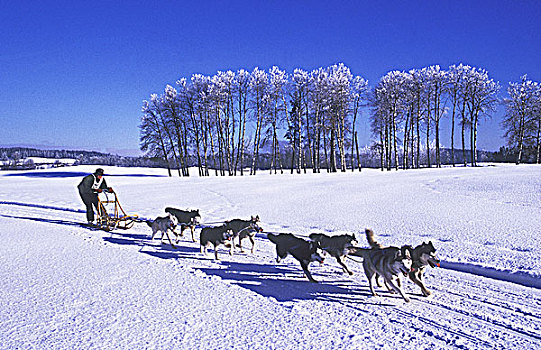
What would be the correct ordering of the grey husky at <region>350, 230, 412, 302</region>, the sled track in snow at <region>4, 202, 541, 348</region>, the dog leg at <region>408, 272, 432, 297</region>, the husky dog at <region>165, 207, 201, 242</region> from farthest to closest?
the husky dog at <region>165, 207, 201, 242</region> < the dog leg at <region>408, 272, 432, 297</region> < the grey husky at <region>350, 230, 412, 302</region> < the sled track in snow at <region>4, 202, 541, 348</region>

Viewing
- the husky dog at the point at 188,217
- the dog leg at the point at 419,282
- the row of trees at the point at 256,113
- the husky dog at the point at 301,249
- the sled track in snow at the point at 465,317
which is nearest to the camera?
the sled track in snow at the point at 465,317

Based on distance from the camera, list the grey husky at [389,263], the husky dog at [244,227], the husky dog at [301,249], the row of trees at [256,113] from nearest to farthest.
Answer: the grey husky at [389,263]
the husky dog at [301,249]
the husky dog at [244,227]
the row of trees at [256,113]

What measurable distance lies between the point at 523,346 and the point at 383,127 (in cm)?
3066

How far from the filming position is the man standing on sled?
944 centimetres

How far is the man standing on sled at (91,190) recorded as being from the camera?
9.44 meters

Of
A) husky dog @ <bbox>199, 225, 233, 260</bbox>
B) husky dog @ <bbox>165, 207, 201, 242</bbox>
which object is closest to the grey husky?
husky dog @ <bbox>199, 225, 233, 260</bbox>

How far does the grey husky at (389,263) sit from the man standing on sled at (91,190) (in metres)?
8.08

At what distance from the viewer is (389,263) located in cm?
357

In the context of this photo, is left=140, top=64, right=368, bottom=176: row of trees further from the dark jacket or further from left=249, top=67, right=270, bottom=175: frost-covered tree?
the dark jacket

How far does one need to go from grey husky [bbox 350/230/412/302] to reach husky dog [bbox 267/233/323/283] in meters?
0.64

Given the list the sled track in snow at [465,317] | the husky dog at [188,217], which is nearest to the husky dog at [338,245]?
the sled track in snow at [465,317]

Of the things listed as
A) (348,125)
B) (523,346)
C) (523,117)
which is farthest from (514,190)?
(523,117)

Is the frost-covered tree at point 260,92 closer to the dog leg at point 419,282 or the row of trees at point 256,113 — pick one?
the row of trees at point 256,113

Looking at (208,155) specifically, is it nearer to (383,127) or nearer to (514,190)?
(383,127)
